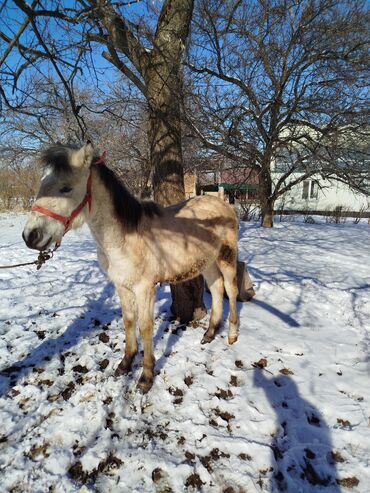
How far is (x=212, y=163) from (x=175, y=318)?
24.8 feet

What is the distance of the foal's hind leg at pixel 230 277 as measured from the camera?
11.5 feet

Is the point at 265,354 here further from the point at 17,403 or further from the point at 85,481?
the point at 17,403

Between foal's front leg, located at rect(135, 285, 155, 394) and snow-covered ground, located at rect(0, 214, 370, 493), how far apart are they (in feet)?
0.38

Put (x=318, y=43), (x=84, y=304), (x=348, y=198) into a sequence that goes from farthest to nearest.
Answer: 1. (x=348, y=198)
2. (x=318, y=43)
3. (x=84, y=304)

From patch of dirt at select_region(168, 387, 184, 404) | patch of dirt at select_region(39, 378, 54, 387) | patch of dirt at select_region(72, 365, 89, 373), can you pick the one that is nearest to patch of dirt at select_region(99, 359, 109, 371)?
patch of dirt at select_region(72, 365, 89, 373)

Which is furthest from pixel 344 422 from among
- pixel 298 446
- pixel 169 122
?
pixel 169 122

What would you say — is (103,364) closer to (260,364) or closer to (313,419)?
(260,364)

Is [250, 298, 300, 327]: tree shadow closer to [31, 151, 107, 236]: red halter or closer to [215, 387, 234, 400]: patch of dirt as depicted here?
[215, 387, 234, 400]: patch of dirt

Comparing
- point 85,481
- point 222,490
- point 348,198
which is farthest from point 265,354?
point 348,198

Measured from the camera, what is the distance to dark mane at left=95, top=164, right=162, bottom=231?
8.11 feet

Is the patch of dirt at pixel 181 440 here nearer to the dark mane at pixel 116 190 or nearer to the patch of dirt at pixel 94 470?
the patch of dirt at pixel 94 470

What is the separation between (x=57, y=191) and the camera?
209 cm

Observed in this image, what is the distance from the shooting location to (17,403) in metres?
2.53

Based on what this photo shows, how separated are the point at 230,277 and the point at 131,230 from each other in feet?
5.36
